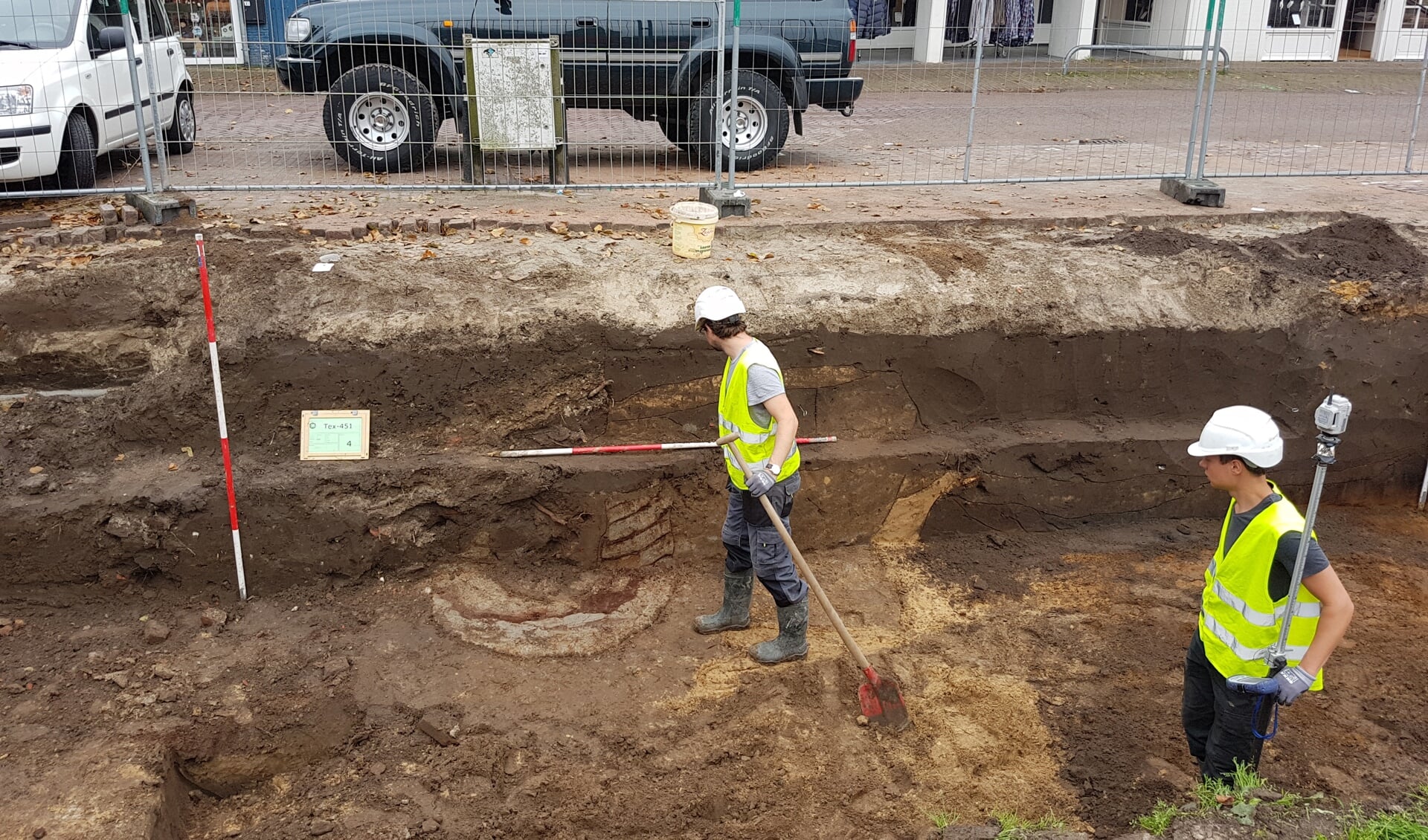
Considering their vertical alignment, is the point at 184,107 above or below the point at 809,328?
above

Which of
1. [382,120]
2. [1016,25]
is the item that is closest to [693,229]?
[382,120]

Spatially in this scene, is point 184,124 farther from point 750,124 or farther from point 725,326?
point 725,326

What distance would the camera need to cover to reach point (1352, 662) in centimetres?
592

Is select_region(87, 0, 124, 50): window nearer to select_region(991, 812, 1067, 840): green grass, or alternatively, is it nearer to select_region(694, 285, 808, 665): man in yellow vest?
select_region(694, 285, 808, 665): man in yellow vest

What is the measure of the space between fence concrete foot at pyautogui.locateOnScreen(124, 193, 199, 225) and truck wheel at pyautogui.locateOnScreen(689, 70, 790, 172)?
Answer: 167 inches

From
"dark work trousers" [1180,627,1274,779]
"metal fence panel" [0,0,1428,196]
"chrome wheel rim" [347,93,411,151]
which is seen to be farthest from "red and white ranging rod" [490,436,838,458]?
→ "chrome wheel rim" [347,93,411,151]

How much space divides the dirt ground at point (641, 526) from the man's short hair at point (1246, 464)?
1830mm

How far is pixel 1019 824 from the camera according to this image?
4449 mm

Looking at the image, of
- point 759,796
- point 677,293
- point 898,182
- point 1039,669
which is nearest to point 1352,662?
point 1039,669

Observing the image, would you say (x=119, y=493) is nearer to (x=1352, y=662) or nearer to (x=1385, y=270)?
(x=1352, y=662)

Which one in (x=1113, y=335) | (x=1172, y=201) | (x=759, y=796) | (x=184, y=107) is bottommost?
(x=759, y=796)

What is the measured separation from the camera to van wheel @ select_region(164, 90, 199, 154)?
10.2 m

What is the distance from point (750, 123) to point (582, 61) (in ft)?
5.60

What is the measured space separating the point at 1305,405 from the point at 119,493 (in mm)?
7865
